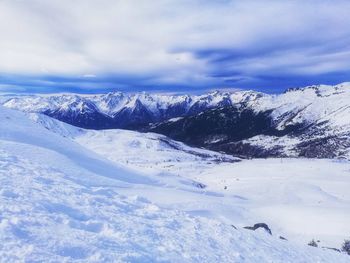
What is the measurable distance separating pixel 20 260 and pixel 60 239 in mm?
2024

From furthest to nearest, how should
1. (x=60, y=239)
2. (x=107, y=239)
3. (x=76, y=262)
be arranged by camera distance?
(x=107, y=239) < (x=60, y=239) < (x=76, y=262)

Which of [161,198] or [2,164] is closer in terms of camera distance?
[2,164]

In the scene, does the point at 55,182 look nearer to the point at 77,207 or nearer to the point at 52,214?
the point at 77,207

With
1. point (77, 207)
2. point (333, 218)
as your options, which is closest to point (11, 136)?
point (77, 207)

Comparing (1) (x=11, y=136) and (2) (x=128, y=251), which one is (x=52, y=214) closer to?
(2) (x=128, y=251)

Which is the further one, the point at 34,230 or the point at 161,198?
the point at 161,198

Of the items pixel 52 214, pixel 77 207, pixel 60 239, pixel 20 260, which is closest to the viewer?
pixel 20 260

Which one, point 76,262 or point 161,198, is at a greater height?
point 76,262

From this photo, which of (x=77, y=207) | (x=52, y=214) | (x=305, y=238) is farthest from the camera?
(x=305, y=238)

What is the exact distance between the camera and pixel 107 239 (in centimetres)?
1412

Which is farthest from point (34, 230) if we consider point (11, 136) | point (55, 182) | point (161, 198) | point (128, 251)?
point (11, 136)

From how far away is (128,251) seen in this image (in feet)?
44.6

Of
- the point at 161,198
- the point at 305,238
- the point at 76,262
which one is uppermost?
the point at 76,262

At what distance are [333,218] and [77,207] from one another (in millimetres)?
37439
